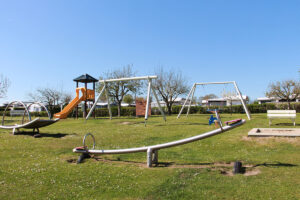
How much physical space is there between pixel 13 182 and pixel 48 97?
156 ft

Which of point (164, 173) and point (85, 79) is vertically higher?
point (85, 79)

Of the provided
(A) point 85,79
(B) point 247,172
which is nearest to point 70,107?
(A) point 85,79

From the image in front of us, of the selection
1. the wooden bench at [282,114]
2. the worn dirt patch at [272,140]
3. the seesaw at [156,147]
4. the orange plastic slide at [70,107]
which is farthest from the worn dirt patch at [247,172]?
the orange plastic slide at [70,107]

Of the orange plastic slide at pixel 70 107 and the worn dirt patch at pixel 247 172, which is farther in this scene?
the orange plastic slide at pixel 70 107

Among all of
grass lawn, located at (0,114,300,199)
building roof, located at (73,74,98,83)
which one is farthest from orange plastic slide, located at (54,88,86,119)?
grass lawn, located at (0,114,300,199)

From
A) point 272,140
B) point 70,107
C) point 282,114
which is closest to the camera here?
point 272,140

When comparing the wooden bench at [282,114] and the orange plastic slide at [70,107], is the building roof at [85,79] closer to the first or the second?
the orange plastic slide at [70,107]

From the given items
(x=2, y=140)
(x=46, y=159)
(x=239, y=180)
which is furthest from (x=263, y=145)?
(x=2, y=140)

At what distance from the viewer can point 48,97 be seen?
49.4 metres

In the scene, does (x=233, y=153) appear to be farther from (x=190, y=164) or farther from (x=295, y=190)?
(x=295, y=190)

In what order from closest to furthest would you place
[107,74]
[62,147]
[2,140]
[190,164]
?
[190,164] < [62,147] < [2,140] < [107,74]

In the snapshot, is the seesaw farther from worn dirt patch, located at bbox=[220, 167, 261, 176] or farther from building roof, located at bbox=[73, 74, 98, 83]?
building roof, located at bbox=[73, 74, 98, 83]

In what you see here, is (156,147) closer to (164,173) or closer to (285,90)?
(164,173)

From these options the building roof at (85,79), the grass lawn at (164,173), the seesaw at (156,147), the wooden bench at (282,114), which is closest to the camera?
the grass lawn at (164,173)
